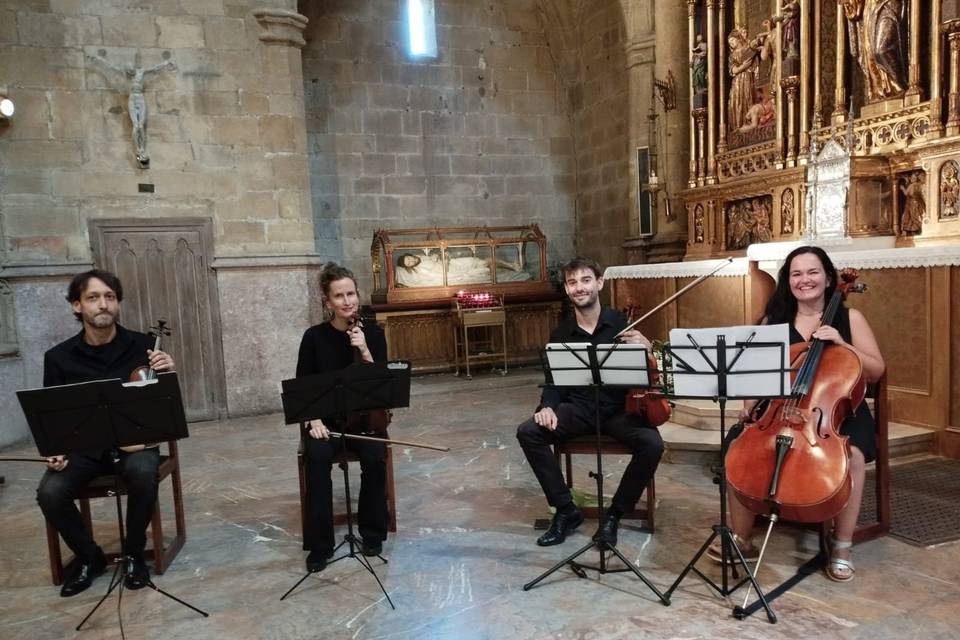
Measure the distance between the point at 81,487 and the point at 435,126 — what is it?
7.91 m

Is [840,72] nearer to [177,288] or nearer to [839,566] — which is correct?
[839,566]

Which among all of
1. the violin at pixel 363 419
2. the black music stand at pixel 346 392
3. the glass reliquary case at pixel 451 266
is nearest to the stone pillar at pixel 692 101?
the glass reliquary case at pixel 451 266

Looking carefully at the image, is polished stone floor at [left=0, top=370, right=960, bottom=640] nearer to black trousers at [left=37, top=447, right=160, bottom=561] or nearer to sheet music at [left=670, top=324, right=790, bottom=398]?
black trousers at [left=37, top=447, right=160, bottom=561]

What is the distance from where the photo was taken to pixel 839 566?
2.88 meters


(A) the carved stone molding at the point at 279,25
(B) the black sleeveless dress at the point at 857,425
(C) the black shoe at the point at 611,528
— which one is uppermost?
(A) the carved stone molding at the point at 279,25

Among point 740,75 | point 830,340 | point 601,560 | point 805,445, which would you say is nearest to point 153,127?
point 740,75

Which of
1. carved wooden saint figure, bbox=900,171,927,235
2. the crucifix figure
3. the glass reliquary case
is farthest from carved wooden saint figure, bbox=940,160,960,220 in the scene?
the crucifix figure

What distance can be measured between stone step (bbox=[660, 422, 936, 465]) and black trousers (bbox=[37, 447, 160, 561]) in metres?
3.18

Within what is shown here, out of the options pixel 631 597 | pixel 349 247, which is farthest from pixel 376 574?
pixel 349 247

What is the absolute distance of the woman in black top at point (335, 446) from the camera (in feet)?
10.6

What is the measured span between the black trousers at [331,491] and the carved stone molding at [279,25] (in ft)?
16.9

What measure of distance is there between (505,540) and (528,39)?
8.84 m

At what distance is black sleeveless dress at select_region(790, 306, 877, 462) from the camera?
2968 mm

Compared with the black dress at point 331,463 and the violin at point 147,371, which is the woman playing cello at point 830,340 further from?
the violin at point 147,371
